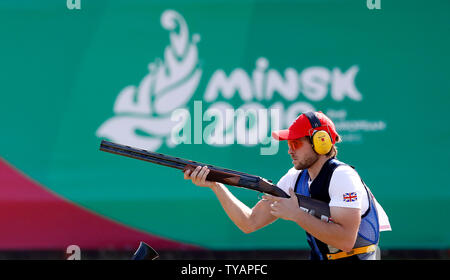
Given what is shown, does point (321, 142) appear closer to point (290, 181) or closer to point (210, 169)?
point (290, 181)

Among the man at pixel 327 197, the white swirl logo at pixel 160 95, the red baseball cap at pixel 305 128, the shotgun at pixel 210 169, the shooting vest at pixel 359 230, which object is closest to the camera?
the man at pixel 327 197

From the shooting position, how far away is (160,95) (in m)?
7.01

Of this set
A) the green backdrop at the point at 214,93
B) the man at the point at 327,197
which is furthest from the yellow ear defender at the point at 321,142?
the green backdrop at the point at 214,93

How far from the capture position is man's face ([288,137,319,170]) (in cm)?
384

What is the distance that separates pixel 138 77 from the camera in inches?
276

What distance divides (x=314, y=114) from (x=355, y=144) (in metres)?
3.18

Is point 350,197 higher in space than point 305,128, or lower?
lower

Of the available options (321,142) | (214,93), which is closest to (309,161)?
(321,142)

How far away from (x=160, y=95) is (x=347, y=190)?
385cm

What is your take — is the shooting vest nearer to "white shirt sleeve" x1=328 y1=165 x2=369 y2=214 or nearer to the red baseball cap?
"white shirt sleeve" x1=328 y1=165 x2=369 y2=214

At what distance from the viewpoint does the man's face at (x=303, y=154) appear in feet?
12.6

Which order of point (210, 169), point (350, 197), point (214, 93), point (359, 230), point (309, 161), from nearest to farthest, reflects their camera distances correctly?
point (350, 197) → point (359, 230) → point (309, 161) → point (210, 169) → point (214, 93)

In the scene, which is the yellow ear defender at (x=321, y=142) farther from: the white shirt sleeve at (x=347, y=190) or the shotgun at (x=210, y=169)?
the shotgun at (x=210, y=169)
